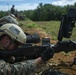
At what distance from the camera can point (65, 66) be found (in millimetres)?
8875

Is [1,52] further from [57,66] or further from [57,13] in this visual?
[57,13]

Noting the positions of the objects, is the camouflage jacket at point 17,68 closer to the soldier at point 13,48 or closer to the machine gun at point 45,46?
the soldier at point 13,48

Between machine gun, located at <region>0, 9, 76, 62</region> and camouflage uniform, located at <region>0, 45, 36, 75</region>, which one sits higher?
machine gun, located at <region>0, 9, 76, 62</region>

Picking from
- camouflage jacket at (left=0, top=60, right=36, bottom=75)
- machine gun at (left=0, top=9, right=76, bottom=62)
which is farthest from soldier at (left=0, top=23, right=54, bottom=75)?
machine gun at (left=0, top=9, right=76, bottom=62)

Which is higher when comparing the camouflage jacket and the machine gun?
the machine gun

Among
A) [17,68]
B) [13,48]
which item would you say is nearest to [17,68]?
[17,68]

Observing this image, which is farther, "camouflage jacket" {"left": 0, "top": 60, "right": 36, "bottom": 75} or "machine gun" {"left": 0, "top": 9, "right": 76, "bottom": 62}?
"machine gun" {"left": 0, "top": 9, "right": 76, "bottom": 62}

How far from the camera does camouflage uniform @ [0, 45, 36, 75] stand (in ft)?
15.9

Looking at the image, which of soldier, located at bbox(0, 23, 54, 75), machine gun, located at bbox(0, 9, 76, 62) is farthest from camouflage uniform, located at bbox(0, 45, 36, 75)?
machine gun, located at bbox(0, 9, 76, 62)

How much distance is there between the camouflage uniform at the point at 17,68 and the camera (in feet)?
15.9

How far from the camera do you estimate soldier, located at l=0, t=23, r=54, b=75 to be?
16.1 ft

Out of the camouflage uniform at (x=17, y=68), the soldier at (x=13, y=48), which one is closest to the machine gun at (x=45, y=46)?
the soldier at (x=13, y=48)

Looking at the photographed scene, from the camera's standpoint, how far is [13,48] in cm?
523

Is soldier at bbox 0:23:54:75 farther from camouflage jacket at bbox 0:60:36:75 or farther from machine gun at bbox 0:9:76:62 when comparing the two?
machine gun at bbox 0:9:76:62
